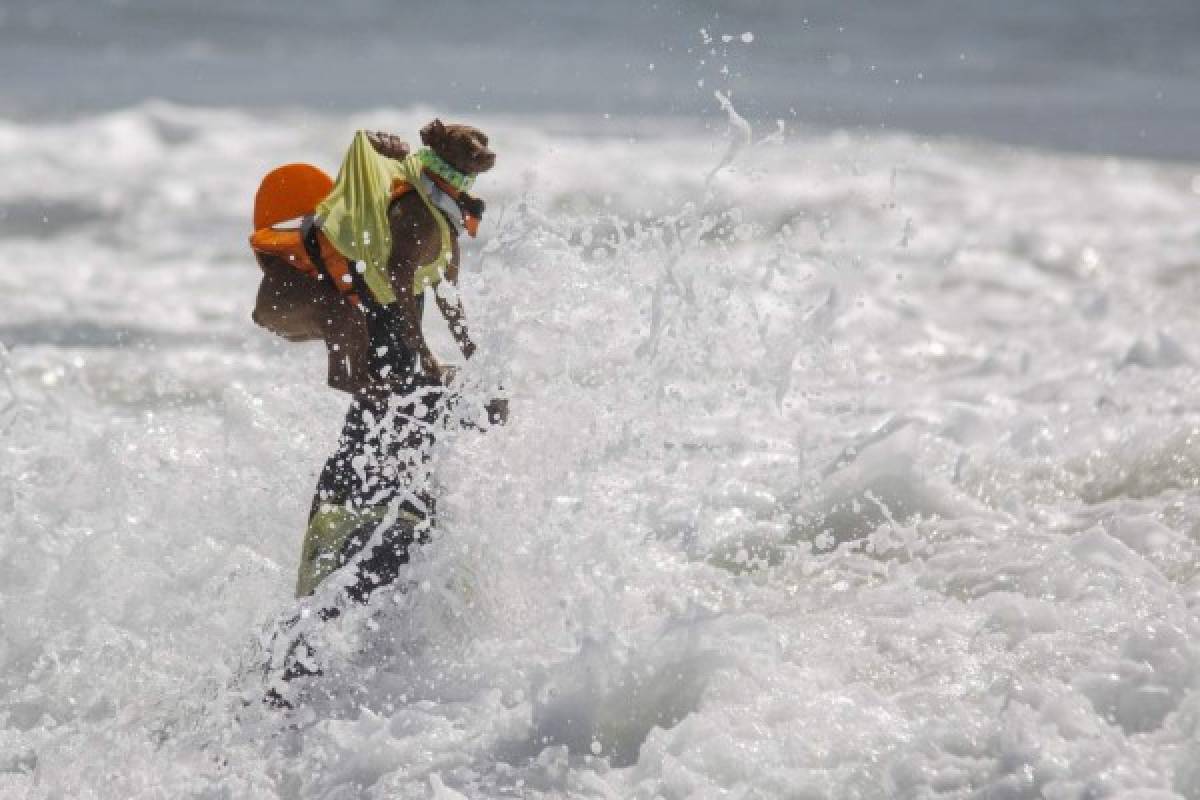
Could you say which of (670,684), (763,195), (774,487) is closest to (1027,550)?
(774,487)

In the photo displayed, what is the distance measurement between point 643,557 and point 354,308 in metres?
A: 1.50

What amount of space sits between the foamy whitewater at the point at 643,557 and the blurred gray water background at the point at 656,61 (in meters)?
9.64

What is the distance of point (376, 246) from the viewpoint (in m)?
4.54

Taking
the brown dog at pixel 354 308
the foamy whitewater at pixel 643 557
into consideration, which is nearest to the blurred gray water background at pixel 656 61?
the foamy whitewater at pixel 643 557

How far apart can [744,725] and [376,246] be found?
1.62m

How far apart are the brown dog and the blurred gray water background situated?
499 inches

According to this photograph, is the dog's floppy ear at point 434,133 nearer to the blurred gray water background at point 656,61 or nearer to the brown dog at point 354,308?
the brown dog at point 354,308

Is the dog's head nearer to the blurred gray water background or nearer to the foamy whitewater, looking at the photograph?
the foamy whitewater

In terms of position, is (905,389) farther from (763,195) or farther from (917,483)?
(763,195)

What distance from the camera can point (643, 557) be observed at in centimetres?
560

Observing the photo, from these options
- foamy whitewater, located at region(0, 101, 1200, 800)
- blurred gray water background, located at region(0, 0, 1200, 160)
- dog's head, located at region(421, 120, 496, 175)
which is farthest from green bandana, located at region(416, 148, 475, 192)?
blurred gray water background, located at region(0, 0, 1200, 160)

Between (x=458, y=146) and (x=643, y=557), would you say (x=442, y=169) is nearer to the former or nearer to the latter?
(x=458, y=146)

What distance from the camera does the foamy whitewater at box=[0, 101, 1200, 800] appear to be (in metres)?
4.27

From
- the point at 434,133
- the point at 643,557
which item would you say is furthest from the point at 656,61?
the point at 434,133
